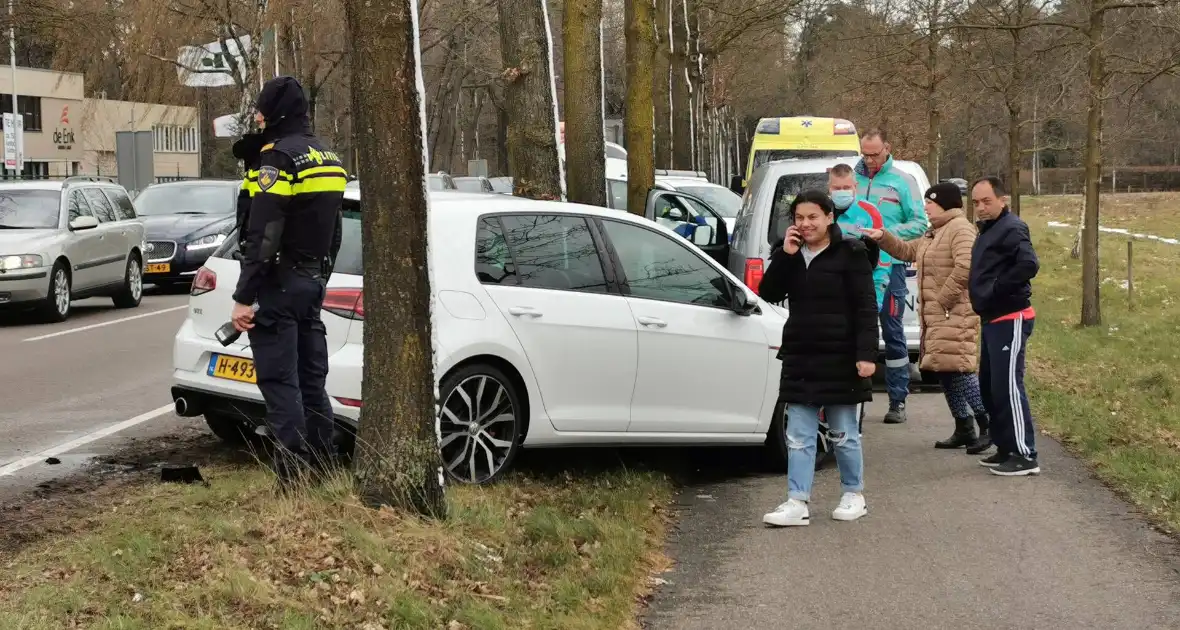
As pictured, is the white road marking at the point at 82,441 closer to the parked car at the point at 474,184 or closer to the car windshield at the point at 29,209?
the car windshield at the point at 29,209

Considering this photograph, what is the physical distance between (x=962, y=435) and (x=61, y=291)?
1185 centimetres

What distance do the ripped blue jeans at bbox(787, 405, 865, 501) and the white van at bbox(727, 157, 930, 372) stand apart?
418cm

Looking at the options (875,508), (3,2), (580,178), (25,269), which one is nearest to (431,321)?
(875,508)

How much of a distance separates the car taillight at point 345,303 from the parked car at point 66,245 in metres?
10.7

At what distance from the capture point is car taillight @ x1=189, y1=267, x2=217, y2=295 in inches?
319

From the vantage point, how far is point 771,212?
11891mm

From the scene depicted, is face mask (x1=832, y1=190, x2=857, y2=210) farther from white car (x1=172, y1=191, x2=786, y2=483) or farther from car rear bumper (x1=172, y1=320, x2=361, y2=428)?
car rear bumper (x1=172, y1=320, x2=361, y2=428)

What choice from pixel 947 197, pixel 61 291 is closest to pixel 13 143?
pixel 61 291

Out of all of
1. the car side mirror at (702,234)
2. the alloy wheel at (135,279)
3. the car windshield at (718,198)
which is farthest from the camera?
the car windshield at (718,198)

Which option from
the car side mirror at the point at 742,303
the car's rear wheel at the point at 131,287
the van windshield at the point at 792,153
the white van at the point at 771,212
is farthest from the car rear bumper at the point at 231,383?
the van windshield at the point at 792,153

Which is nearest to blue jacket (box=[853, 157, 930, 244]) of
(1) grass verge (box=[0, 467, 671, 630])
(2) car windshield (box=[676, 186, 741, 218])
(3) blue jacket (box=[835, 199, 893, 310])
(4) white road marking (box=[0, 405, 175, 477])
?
(3) blue jacket (box=[835, 199, 893, 310])

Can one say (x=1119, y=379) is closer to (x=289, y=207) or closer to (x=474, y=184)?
(x=289, y=207)

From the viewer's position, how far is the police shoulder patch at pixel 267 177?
6.66m

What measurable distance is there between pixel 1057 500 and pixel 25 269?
12.7 m
